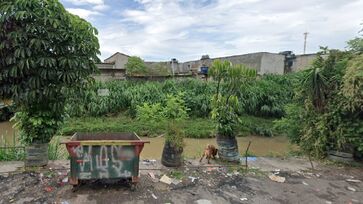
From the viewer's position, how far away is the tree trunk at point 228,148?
180 inches

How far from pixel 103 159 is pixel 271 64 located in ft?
55.1

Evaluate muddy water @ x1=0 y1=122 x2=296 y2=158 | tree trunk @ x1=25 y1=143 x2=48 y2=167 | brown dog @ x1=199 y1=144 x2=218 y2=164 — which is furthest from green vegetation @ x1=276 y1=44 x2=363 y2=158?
tree trunk @ x1=25 y1=143 x2=48 y2=167

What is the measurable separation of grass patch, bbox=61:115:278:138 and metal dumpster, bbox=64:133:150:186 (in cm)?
545

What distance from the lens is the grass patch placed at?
31.0 ft

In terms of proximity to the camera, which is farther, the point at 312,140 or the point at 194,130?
the point at 194,130

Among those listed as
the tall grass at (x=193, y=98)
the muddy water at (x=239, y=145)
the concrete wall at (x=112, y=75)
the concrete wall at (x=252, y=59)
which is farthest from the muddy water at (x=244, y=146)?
the concrete wall at (x=252, y=59)

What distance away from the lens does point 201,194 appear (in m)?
3.52

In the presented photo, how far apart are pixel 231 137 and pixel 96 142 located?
215 cm

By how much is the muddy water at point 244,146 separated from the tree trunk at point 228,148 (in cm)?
230

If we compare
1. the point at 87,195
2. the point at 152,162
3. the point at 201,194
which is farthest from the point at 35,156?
the point at 201,194

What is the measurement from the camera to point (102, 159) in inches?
131

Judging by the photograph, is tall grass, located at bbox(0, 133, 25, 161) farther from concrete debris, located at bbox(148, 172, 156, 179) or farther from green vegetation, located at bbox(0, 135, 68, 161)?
concrete debris, located at bbox(148, 172, 156, 179)

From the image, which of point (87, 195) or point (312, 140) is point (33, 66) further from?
point (312, 140)

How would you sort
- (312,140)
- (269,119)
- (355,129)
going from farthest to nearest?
(269,119) < (312,140) < (355,129)
